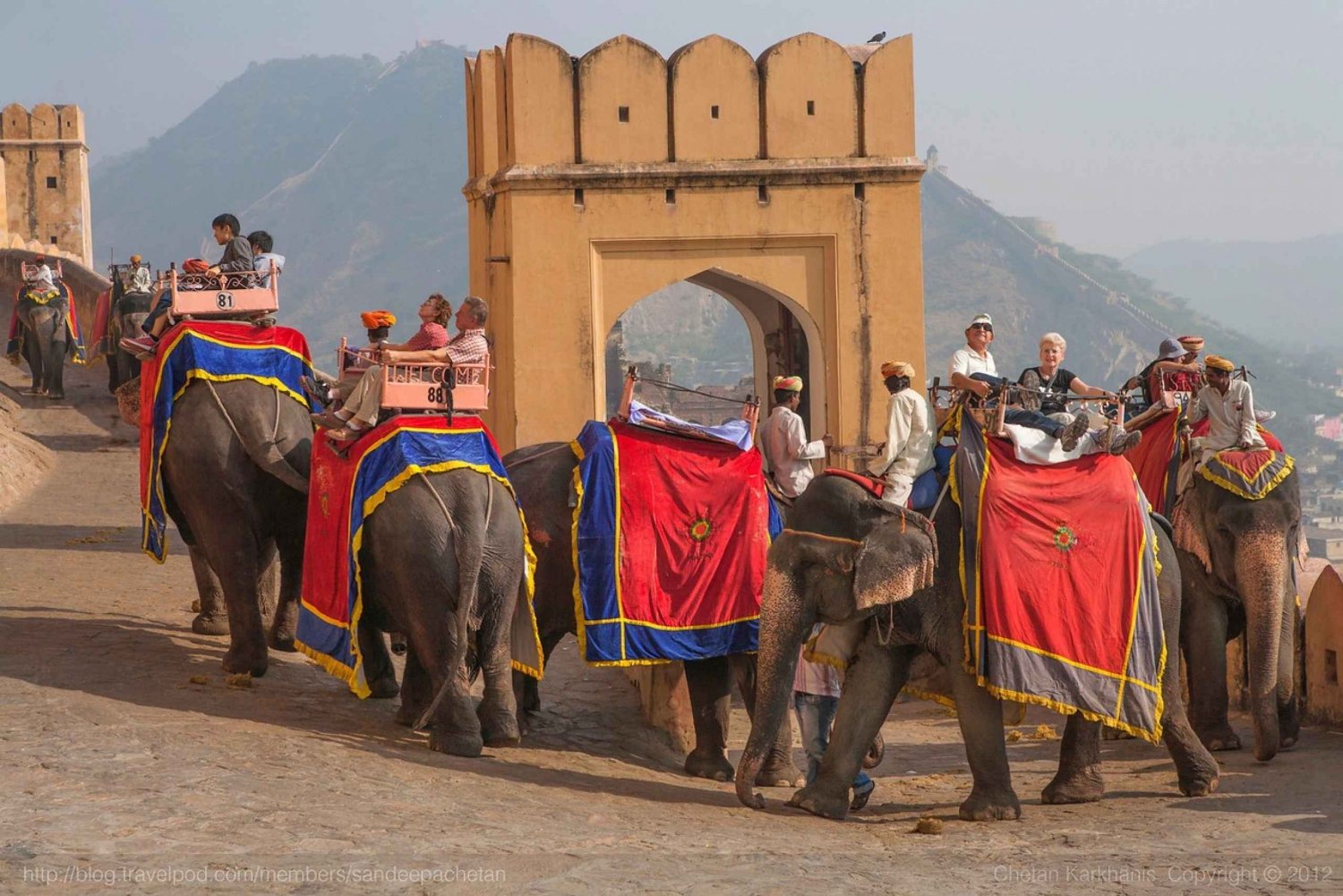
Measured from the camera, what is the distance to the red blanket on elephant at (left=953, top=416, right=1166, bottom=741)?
8.36 metres

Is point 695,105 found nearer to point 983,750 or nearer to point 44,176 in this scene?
point 983,750

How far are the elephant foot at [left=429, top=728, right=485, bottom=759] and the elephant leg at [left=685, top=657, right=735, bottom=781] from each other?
4.46 feet

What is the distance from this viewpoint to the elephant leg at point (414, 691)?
926cm

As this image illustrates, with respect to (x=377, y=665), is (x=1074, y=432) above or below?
above

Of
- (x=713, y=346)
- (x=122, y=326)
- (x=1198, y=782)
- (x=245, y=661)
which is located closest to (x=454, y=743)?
(x=245, y=661)

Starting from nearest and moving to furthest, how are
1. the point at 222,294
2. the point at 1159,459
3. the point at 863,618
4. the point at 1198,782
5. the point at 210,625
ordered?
the point at 863,618 → the point at 1198,782 → the point at 222,294 → the point at 1159,459 → the point at 210,625

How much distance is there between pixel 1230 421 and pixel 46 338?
684 inches

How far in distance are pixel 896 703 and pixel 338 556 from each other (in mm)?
4863

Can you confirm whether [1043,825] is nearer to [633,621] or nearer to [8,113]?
[633,621]

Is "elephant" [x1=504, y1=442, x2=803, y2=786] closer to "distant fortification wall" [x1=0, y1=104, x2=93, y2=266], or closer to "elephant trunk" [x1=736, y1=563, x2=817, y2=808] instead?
"elephant trunk" [x1=736, y1=563, x2=817, y2=808]

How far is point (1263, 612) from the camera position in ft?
32.3

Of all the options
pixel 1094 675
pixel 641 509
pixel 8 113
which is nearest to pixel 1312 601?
pixel 1094 675

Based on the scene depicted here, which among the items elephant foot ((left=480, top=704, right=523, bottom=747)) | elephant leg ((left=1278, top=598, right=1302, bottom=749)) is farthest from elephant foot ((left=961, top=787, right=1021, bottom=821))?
elephant leg ((left=1278, top=598, right=1302, bottom=749))

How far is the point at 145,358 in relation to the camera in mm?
10578
